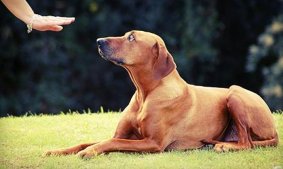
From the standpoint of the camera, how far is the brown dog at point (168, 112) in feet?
26.7

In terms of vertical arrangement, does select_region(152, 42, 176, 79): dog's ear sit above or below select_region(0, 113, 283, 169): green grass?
above

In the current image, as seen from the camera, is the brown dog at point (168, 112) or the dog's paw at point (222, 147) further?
the dog's paw at point (222, 147)

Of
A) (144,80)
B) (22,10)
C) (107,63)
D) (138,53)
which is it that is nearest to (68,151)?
(144,80)

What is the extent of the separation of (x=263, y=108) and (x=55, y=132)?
2487 millimetres

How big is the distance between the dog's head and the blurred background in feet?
35.8

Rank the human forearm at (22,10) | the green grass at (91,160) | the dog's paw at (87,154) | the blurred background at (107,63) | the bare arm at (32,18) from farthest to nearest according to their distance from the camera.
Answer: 1. the blurred background at (107,63)
2. the human forearm at (22,10)
3. the bare arm at (32,18)
4. the dog's paw at (87,154)
5. the green grass at (91,160)

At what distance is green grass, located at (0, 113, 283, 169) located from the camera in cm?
761

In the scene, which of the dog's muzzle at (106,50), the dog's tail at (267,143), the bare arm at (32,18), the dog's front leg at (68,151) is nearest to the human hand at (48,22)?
the bare arm at (32,18)

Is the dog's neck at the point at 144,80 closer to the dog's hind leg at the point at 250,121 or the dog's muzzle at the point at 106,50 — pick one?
the dog's muzzle at the point at 106,50

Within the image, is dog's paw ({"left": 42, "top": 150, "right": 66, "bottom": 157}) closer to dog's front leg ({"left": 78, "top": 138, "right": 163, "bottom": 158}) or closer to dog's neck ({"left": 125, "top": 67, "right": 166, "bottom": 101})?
dog's front leg ({"left": 78, "top": 138, "right": 163, "bottom": 158})

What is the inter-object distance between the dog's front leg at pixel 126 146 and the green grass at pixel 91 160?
0.23 feet

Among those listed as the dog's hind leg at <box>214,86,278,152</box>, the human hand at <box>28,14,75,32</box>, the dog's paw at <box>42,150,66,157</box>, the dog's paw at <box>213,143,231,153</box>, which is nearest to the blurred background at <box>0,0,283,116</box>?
the dog's hind leg at <box>214,86,278,152</box>

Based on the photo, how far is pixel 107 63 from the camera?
20.5 m

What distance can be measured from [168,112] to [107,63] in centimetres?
1234
